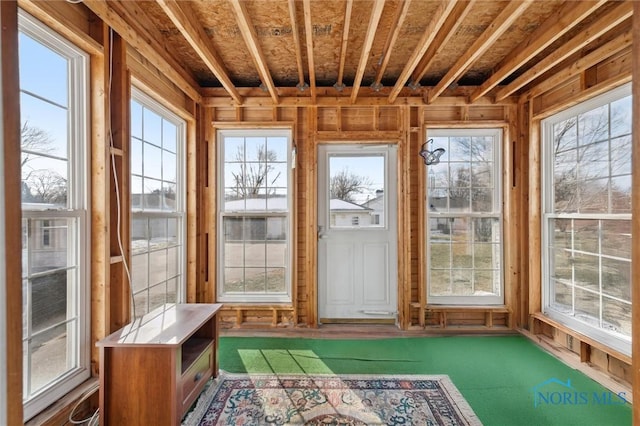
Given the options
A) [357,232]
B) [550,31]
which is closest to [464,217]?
[357,232]

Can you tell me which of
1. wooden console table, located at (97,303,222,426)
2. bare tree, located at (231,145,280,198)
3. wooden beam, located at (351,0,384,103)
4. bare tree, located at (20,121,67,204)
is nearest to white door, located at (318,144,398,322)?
bare tree, located at (231,145,280,198)

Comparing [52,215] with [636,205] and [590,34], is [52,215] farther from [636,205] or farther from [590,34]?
[590,34]

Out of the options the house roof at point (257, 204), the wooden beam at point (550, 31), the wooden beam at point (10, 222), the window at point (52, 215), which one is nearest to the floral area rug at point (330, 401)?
the window at point (52, 215)

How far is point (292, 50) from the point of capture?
2678mm

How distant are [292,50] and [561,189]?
120 inches

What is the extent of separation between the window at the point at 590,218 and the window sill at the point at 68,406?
3856 millimetres

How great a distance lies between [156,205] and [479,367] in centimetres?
329

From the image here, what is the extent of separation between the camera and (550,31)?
6.79 ft

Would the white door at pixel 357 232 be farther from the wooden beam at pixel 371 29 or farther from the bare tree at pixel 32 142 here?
the bare tree at pixel 32 142

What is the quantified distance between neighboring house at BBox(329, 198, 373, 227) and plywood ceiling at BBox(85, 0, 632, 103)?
1.28 m

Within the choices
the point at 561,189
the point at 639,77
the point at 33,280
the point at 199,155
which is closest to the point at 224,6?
the point at 199,155

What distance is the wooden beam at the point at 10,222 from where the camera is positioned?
93 cm

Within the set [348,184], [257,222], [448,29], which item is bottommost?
[257,222]

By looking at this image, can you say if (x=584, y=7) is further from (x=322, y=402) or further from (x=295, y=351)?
(x=295, y=351)
